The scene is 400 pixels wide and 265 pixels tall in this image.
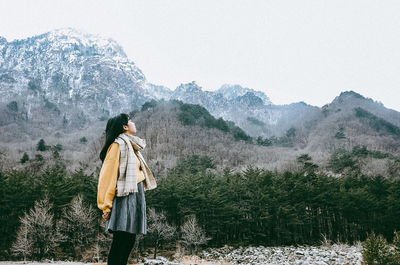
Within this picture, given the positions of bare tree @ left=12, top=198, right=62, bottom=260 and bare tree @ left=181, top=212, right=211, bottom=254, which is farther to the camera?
bare tree @ left=181, top=212, right=211, bottom=254

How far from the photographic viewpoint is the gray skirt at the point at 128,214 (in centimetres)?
298

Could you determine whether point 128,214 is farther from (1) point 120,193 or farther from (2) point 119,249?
(2) point 119,249

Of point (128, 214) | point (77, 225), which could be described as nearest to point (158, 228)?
point (77, 225)

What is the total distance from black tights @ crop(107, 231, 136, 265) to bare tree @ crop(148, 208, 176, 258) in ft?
98.5

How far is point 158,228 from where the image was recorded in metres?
31.4

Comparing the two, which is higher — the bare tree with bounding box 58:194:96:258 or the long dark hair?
the long dark hair

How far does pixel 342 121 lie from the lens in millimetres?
125062

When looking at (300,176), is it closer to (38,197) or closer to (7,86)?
(38,197)

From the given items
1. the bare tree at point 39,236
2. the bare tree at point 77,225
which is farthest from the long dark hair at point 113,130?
the bare tree at point 77,225

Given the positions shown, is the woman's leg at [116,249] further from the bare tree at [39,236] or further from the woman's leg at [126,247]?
the bare tree at [39,236]

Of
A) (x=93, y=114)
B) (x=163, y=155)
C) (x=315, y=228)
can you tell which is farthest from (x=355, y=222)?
(x=93, y=114)

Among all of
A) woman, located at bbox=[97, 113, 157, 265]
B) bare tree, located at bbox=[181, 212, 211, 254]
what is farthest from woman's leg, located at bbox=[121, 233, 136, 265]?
bare tree, located at bbox=[181, 212, 211, 254]

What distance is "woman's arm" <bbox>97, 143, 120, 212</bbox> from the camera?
3.03m

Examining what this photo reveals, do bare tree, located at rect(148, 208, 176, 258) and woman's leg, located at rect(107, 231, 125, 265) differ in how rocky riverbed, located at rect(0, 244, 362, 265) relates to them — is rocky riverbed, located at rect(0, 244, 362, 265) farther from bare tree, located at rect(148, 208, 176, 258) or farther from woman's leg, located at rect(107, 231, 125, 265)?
woman's leg, located at rect(107, 231, 125, 265)
